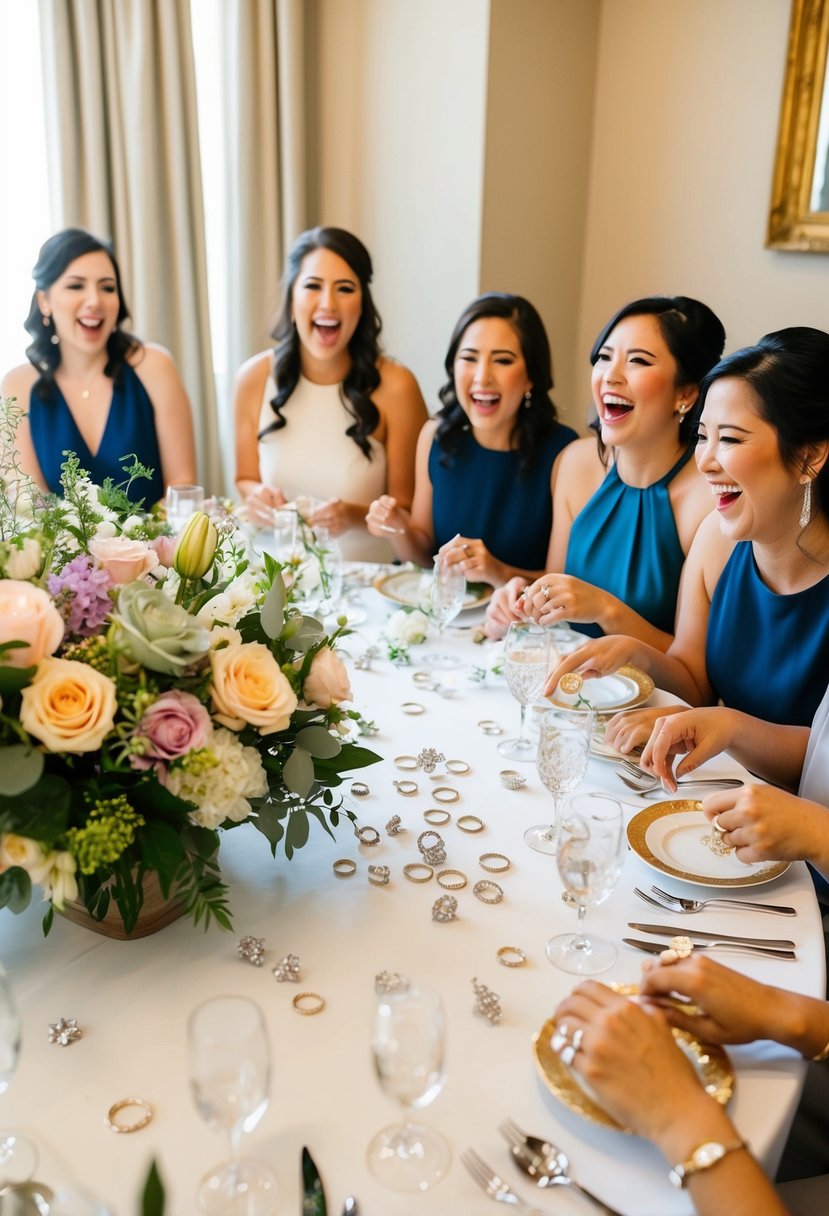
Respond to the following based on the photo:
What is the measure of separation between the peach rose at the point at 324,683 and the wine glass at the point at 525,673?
19.1 inches

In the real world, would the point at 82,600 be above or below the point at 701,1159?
above

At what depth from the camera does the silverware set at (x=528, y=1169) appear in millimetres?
893

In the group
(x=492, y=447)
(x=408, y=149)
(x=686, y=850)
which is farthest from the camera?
(x=408, y=149)

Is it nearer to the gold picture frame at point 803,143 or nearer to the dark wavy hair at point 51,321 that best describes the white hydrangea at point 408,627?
the dark wavy hair at point 51,321

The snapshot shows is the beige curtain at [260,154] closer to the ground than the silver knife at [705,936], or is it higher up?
higher up

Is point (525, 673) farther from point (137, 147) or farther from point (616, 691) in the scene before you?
point (137, 147)

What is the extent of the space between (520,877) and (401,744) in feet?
1.33

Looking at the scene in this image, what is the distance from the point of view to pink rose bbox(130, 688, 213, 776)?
1.06m

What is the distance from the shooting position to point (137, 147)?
144 inches

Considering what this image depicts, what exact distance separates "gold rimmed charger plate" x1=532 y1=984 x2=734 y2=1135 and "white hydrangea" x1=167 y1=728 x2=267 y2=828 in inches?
15.3

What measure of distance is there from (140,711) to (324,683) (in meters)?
0.23

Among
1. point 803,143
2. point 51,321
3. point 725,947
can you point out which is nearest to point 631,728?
point 725,947

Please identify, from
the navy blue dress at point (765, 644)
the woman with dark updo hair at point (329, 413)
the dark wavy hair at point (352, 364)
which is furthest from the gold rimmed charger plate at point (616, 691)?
the dark wavy hair at point (352, 364)

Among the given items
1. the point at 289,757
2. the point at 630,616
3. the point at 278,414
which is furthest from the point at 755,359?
the point at 278,414
